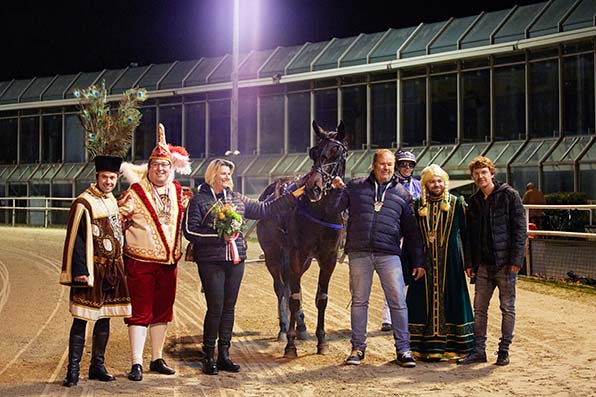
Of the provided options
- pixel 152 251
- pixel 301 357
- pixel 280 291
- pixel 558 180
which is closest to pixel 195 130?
pixel 558 180

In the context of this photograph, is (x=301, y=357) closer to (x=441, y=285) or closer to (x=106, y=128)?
(x=441, y=285)

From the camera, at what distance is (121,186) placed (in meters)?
34.2

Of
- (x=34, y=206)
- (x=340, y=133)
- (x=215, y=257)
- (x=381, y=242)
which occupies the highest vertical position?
(x=340, y=133)

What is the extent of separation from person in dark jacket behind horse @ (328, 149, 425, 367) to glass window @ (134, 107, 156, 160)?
28.1m

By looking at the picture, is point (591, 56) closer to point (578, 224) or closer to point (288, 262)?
point (578, 224)

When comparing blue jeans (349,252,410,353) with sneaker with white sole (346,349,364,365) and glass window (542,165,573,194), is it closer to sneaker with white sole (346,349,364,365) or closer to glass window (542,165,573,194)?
sneaker with white sole (346,349,364,365)

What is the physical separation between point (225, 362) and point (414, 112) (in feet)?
67.9

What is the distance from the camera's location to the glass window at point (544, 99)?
2364 centimetres

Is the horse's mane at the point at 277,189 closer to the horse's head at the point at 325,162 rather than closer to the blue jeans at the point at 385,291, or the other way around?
the horse's head at the point at 325,162

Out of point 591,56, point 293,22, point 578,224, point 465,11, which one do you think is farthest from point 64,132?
point 578,224

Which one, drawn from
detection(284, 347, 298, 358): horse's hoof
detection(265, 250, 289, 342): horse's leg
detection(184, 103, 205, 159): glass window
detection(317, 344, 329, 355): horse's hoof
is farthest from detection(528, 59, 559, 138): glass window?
detection(284, 347, 298, 358): horse's hoof

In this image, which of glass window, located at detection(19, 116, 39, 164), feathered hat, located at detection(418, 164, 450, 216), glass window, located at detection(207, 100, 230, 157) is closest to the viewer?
feathered hat, located at detection(418, 164, 450, 216)

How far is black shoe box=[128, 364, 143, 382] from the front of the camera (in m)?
6.79

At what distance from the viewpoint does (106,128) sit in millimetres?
7488
